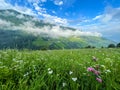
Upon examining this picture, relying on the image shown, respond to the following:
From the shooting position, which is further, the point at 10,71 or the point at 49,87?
the point at 10,71

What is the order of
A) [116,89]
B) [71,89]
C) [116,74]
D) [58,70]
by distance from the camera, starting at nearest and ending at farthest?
1. [116,89]
2. [71,89]
3. [116,74]
4. [58,70]

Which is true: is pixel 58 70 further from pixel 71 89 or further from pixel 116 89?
pixel 116 89

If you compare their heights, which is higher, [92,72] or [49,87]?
[92,72]

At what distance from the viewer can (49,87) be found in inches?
159

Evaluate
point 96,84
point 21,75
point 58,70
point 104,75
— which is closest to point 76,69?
point 58,70

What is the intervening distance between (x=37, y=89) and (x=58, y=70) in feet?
4.52

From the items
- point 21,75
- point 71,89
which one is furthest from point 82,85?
point 21,75

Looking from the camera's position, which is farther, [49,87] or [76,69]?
[76,69]

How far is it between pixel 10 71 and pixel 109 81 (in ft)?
→ 7.89

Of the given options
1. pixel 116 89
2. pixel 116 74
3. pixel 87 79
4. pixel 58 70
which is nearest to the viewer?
pixel 116 89

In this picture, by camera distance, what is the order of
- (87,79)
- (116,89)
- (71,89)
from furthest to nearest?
(87,79)
(71,89)
(116,89)

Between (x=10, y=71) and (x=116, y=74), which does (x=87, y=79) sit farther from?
(x=10, y=71)

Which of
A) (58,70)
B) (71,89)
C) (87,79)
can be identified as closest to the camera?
(71,89)

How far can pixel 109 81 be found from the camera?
3977 millimetres
